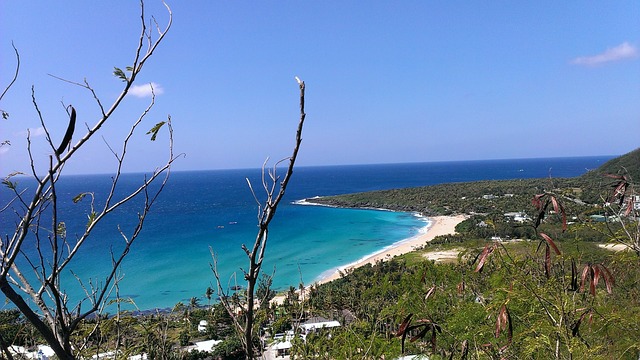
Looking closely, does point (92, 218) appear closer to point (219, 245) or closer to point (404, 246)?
point (404, 246)

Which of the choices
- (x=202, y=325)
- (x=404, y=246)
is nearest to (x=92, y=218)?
(x=202, y=325)

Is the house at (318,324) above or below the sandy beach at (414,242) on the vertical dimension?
above

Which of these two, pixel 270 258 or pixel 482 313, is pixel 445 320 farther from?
pixel 270 258

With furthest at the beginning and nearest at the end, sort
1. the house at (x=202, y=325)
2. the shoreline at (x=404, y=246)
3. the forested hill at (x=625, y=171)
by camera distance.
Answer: the shoreline at (x=404, y=246) < the house at (x=202, y=325) < the forested hill at (x=625, y=171)

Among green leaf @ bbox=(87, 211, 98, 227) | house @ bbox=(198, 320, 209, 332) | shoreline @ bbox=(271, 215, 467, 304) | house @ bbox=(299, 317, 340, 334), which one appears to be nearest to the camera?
green leaf @ bbox=(87, 211, 98, 227)

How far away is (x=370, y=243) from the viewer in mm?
38031

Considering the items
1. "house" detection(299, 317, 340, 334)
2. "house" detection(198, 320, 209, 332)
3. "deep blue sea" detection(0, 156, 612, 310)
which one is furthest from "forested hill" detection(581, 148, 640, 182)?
"house" detection(198, 320, 209, 332)

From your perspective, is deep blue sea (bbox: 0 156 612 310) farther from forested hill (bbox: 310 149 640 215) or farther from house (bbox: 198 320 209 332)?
forested hill (bbox: 310 149 640 215)

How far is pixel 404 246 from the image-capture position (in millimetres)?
35156

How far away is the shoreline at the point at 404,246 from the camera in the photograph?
27.9 meters

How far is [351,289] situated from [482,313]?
63.9 ft

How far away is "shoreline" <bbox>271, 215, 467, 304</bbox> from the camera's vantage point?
91.4ft

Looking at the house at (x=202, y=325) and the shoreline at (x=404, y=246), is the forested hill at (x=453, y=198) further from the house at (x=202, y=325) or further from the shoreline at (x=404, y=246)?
the house at (x=202, y=325)

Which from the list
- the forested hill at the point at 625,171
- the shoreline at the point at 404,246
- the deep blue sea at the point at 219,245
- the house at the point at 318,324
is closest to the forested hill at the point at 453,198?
the deep blue sea at the point at 219,245
